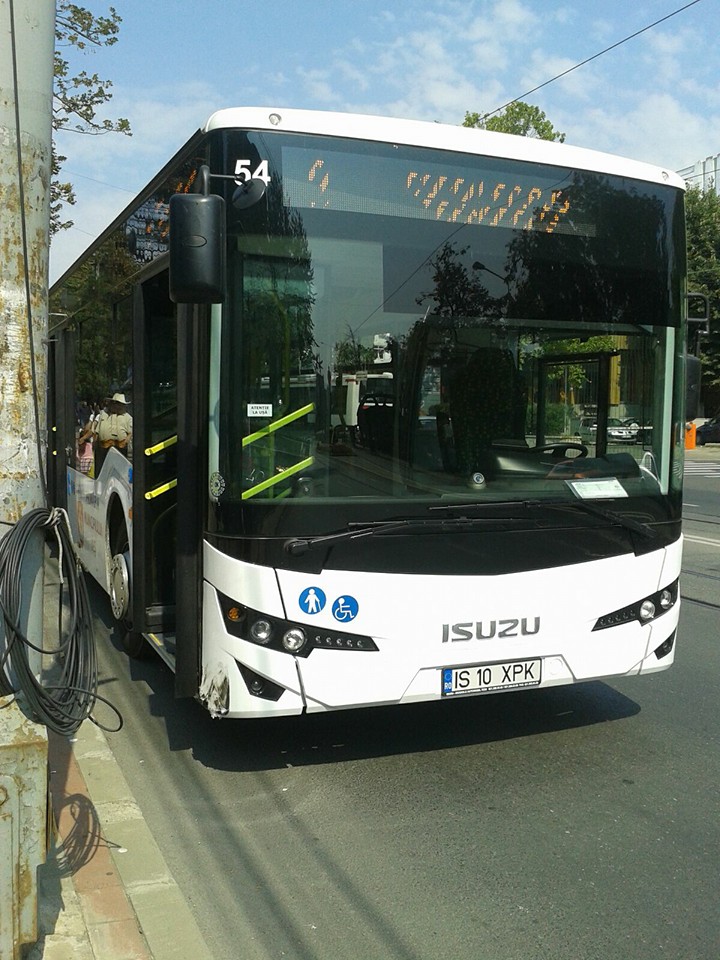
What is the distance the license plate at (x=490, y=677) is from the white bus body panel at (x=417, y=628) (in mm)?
31

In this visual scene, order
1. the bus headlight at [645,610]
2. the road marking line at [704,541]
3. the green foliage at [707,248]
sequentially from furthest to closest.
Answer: the green foliage at [707,248]
the road marking line at [704,541]
the bus headlight at [645,610]

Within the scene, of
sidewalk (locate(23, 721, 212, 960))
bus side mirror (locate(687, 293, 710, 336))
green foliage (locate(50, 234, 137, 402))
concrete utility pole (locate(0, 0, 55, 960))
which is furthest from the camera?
green foliage (locate(50, 234, 137, 402))

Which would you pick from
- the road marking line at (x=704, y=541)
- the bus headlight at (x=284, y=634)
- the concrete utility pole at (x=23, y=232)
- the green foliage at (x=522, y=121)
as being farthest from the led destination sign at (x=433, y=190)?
the green foliage at (x=522, y=121)

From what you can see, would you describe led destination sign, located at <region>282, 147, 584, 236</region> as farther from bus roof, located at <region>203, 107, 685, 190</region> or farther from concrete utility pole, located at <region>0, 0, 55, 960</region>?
concrete utility pole, located at <region>0, 0, 55, 960</region>

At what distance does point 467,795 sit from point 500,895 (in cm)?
96

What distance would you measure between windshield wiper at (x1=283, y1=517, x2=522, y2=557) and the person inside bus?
97.1 inches

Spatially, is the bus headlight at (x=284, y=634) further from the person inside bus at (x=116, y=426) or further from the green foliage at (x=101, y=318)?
the green foliage at (x=101, y=318)

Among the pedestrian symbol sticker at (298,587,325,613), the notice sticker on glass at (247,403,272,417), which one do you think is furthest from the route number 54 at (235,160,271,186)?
the pedestrian symbol sticker at (298,587,325,613)

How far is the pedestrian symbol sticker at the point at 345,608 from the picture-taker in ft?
14.9

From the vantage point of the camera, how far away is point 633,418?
534 cm

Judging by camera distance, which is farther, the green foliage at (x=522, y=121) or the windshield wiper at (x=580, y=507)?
the green foliage at (x=522, y=121)

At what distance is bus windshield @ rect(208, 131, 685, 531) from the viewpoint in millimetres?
4547

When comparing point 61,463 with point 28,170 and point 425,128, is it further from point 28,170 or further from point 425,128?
point 28,170

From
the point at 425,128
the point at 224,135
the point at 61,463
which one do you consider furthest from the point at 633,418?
the point at 61,463
